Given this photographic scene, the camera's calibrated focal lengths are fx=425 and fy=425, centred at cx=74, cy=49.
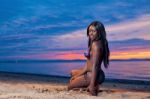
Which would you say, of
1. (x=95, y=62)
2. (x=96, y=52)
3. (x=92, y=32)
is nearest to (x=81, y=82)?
(x=95, y=62)

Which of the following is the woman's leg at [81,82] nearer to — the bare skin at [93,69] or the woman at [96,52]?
the bare skin at [93,69]

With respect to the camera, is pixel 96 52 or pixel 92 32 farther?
pixel 92 32

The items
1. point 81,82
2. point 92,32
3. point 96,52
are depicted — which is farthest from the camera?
point 81,82

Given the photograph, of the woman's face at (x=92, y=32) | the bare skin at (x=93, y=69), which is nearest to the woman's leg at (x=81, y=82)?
the bare skin at (x=93, y=69)

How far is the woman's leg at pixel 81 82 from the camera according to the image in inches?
420

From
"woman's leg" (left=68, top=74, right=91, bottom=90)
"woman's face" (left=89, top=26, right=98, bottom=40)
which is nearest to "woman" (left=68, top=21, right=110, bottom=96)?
"woman's face" (left=89, top=26, right=98, bottom=40)

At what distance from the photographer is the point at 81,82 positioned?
1086 centimetres

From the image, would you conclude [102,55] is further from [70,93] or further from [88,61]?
[70,93]

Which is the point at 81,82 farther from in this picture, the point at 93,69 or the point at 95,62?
the point at 95,62

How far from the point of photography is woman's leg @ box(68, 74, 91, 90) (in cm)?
1066

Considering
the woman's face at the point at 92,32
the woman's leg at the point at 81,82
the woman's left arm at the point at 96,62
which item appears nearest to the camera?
the woman's left arm at the point at 96,62

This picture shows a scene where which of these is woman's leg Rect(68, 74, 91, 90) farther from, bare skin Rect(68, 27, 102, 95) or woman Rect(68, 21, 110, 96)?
woman Rect(68, 21, 110, 96)

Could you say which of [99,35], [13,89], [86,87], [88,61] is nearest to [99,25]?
[99,35]

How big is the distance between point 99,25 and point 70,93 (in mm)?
1818
